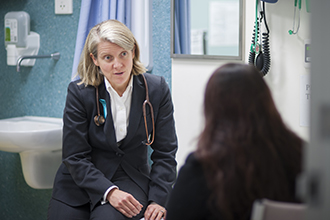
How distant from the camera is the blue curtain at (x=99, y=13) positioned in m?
1.75

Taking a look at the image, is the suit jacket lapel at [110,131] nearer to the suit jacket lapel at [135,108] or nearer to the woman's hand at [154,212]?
the suit jacket lapel at [135,108]

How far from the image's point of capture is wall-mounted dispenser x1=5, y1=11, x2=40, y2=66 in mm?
1998

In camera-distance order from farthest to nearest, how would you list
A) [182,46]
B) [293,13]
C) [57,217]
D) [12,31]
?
[12,31]
[182,46]
[293,13]
[57,217]

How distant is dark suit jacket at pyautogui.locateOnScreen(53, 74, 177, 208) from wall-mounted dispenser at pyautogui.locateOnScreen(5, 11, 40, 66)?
728mm

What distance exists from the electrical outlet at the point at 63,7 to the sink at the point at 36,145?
593 millimetres

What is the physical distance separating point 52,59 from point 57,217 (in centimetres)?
99

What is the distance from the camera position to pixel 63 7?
198 centimetres

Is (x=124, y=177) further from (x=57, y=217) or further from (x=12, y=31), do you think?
(x=12, y=31)

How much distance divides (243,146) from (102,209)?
2.63 feet

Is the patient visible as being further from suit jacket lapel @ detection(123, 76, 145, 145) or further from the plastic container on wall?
the plastic container on wall

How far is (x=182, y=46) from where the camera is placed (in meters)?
1.72

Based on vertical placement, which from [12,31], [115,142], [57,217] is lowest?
[57,217]

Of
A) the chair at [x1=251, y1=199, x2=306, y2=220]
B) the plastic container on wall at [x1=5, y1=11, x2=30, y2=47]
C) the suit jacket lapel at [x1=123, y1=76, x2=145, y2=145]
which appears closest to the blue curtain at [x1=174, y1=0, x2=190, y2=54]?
the suit jacket lapel at [x1=123, y1=76, x2=145, y2=145]

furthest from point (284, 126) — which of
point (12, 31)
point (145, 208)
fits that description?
point (12, 31)
